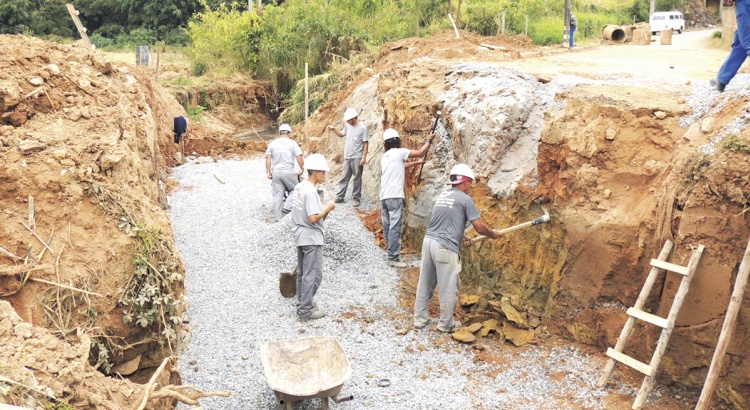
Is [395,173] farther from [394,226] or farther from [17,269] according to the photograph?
[17,269]

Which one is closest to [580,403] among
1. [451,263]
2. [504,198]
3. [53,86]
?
[451,263]

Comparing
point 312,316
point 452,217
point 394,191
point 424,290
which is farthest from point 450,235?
point 394,191

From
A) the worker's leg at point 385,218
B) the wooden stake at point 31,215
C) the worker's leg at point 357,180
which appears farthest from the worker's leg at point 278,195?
the wooden stake at point 31,215

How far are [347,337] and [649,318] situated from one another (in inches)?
136

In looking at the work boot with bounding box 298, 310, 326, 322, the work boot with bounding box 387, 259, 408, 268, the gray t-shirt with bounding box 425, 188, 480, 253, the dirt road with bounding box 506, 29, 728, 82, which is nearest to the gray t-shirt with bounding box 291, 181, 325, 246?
the work boot with bounding box 298, 310, 326, 322

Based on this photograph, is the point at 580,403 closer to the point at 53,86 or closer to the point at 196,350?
the point at 196,350

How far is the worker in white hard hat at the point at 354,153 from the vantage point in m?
11.8

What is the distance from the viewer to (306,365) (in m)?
6.10

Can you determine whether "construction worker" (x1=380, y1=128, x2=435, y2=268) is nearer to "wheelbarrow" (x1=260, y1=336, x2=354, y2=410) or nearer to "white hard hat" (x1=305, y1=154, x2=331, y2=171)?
"white hard hat" (x1=305, y1=154, x2=331, y2=171)

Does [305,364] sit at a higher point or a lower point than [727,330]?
lower

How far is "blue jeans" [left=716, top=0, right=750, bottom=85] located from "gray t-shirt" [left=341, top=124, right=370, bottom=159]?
6261 mm

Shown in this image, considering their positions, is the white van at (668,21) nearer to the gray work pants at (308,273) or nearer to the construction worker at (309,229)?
the construction worker at (309,229)

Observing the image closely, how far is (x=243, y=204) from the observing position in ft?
41.5

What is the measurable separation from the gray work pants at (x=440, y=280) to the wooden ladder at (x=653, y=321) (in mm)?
1933
